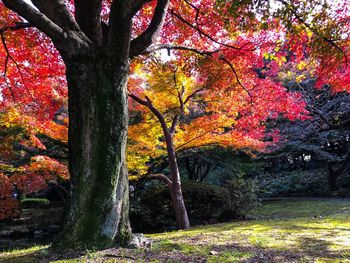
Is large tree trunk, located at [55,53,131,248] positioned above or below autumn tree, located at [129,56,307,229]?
below

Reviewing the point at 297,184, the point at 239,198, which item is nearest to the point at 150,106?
the point at 239,198

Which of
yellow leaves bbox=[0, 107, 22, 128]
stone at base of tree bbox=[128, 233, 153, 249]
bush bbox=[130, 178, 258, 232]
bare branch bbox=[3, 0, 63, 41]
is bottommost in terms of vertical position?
stone at base of tree bbox=[128, 233, 153, 249]

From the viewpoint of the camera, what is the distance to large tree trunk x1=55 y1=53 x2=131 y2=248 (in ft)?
11.7

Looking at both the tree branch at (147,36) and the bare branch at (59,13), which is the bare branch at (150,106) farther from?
the bare branch at (59,13)

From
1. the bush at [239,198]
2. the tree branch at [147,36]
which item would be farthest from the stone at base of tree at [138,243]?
the bush at [239,198]

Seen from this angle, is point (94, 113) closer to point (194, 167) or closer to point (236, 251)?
point (236, 251)

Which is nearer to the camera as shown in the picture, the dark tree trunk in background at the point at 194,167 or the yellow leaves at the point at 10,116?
the yellow leaves at the point at 10,116

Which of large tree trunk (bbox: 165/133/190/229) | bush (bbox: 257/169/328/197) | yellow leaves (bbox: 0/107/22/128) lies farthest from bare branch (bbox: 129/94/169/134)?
bush (bbox: 257/169/328/197)

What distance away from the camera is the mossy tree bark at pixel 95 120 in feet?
11.7

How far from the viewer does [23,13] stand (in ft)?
11.4

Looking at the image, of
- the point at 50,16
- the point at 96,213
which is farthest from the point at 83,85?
the point at 96,213

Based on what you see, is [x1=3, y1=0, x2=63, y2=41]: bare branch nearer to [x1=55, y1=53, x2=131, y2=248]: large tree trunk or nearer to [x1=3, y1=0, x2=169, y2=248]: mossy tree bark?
[x1=3, y1=0, x2=169, y2=248]: mossy tree bark

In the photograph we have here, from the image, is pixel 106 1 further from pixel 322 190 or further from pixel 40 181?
pixel 322 190

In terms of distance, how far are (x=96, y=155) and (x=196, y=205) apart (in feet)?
24.4
